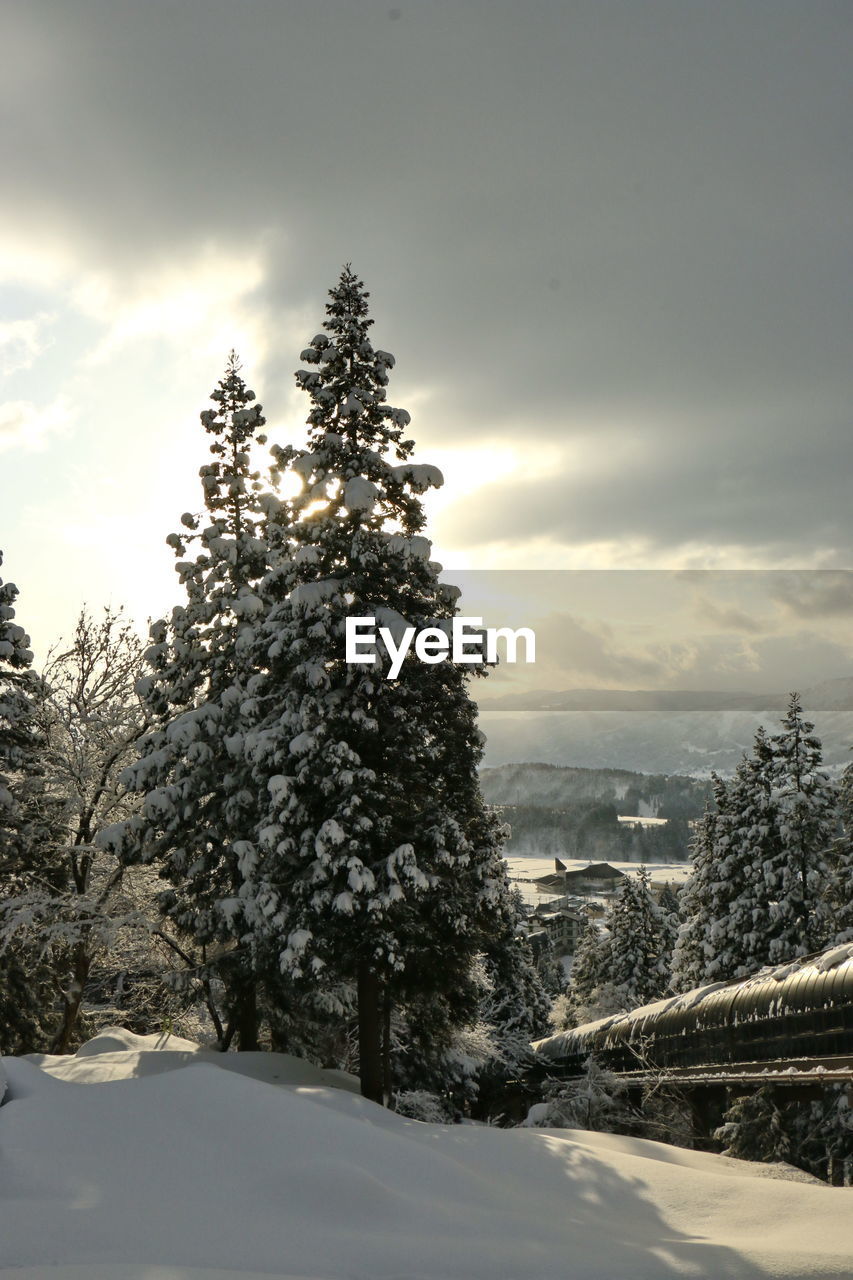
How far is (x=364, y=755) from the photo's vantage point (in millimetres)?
20547

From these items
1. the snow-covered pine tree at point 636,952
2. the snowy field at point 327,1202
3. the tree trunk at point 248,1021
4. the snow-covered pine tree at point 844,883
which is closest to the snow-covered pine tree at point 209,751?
the tree trunk at point 248,1021

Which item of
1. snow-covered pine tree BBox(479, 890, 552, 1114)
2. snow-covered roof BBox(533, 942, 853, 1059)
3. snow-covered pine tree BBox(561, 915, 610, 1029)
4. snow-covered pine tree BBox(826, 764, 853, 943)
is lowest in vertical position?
snow-covered pine tree BBox(561, 915, 610, 1029)

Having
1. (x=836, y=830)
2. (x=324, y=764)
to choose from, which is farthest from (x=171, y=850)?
(x=836, y=830)

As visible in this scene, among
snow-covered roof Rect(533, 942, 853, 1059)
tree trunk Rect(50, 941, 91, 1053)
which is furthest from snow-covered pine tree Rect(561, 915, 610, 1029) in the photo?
tree trunk Rect(50, 941, 91, 1053)

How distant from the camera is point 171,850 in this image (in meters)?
24.4

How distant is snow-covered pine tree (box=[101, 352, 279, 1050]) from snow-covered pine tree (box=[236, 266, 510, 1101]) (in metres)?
1.74

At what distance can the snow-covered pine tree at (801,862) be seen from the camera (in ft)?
123

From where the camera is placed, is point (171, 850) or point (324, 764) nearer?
point (324, 764)

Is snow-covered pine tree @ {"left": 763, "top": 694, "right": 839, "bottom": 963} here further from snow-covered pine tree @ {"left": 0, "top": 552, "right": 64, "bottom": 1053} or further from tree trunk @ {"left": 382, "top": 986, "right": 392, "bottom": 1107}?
snow-covered pine tree @ {"left": 0, "top": 552, "right": 64, "bottom": 1053}

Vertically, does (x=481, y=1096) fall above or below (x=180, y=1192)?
below

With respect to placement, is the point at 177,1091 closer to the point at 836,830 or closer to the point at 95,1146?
the point at 95,1146

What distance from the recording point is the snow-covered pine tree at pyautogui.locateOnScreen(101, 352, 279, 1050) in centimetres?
2283

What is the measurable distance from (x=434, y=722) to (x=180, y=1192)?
42.3ft

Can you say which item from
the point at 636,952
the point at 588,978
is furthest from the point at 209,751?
the point at 588,978
